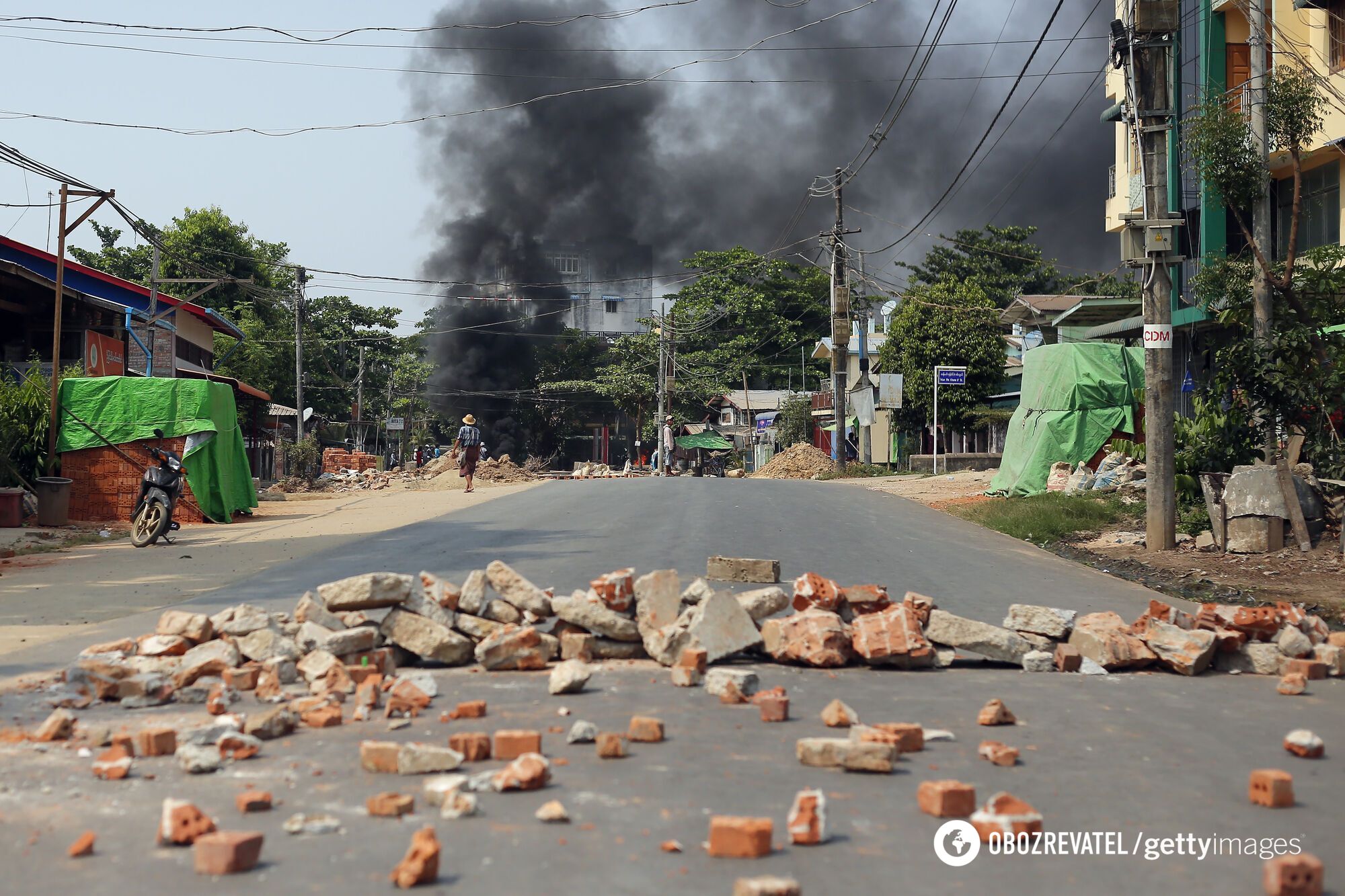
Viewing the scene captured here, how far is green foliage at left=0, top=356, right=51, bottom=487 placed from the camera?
16.7m

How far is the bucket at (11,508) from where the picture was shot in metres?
15.9

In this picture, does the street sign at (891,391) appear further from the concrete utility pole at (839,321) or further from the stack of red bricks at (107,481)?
the stack of red bricks at (107,481)

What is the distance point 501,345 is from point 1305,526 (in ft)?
132

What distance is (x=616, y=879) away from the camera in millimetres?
3061

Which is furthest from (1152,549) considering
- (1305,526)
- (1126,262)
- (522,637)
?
(522,637)

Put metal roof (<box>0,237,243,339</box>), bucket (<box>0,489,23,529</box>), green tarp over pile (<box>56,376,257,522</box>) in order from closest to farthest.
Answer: bucket (<box>0,489,23,529</box>), green tarp over pile (<box>56,376,257,522</box>), metal roof (<box>0,237,243,339</box>)

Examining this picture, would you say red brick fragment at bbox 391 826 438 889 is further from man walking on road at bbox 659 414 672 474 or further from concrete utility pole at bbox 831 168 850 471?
man walking on road at bbox 659 414 672 474

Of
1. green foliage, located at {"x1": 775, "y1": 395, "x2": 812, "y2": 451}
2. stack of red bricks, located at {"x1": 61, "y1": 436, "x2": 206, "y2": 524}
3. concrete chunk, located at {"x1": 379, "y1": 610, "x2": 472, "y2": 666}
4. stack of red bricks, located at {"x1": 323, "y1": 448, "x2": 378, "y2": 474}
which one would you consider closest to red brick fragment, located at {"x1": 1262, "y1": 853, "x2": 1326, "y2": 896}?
concrete chunk, located at {"x1": 379, "y1": 610, "x2": 472, "y2": 666}

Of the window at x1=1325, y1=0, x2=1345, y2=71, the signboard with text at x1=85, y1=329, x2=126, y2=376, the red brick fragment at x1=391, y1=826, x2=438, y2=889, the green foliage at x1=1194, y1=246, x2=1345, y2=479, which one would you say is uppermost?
the window at x1=1325, y1=0, x2=1345, y2=71

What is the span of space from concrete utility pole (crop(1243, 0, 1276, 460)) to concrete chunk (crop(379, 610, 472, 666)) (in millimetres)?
10478

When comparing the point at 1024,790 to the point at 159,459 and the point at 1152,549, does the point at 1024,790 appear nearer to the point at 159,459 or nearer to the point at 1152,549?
the point at 1152,549

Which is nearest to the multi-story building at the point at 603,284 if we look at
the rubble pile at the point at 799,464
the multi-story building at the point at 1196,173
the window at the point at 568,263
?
the window at the point at 568,263

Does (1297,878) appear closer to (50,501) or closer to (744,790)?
(744,790)

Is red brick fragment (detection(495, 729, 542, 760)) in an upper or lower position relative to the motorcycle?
lower
